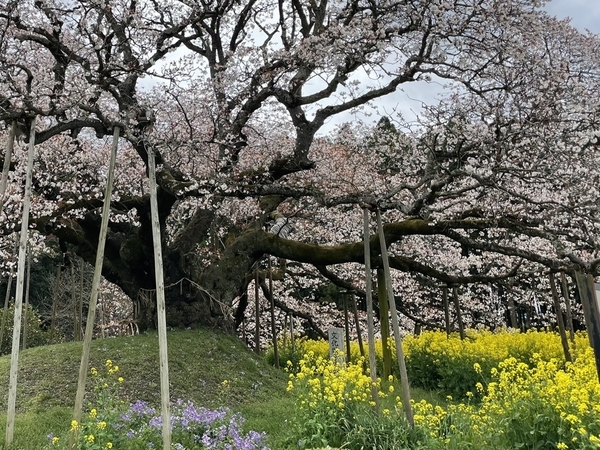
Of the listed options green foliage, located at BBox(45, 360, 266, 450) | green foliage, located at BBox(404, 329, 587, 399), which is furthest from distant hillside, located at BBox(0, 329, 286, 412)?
green foliage, located at BBox(404, 329, 587, 399)

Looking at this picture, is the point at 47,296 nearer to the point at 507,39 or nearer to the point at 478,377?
the point at 478,377

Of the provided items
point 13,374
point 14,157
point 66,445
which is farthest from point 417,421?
point 14,157

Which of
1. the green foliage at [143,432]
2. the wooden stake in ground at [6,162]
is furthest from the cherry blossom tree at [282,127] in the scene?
the green foliage at [143,432]

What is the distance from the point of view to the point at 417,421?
4.50 m

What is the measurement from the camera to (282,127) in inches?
450

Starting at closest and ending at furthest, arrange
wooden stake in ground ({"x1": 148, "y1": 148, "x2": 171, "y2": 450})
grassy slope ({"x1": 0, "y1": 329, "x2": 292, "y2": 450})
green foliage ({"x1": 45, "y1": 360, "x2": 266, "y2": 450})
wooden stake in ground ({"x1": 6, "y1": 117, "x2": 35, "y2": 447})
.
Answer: wooden stake in ground ({"x1": 148, "y1": 148, "x2": 171, "y2": 450})
green foliage ({"x1": 45, "y1": 360, "x2": 266, "y2": 450})
wooden stake in ground ({"x1": 6, "y1": 117, "x2": 35, "y2": 447})
grassy slope ({"x1": 0, "y1": 329, "x2": 292, "y2": 450})

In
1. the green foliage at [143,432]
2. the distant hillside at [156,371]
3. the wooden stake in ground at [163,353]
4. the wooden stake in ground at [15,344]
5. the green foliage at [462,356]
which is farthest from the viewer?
the green foliage at [462,356]

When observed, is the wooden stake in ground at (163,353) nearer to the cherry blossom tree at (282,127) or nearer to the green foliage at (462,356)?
the cherry blossom tree at (282,127)

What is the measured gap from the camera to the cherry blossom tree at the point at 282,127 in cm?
629

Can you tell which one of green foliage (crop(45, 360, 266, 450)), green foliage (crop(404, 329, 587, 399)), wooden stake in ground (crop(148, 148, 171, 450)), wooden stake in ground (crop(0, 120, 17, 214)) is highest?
wooden stake in ground (crop(0, 120, 17, 214))

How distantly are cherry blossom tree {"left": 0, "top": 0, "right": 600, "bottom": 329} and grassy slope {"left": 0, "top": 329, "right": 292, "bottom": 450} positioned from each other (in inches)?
43.2

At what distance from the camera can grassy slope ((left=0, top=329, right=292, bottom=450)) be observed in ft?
19.5

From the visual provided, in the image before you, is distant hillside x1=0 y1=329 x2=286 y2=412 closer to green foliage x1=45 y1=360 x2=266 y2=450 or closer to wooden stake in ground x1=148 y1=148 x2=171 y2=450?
green foliage x1=45 y1=360 x2=266 y2=450

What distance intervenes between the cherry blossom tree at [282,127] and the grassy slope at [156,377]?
1.10m
